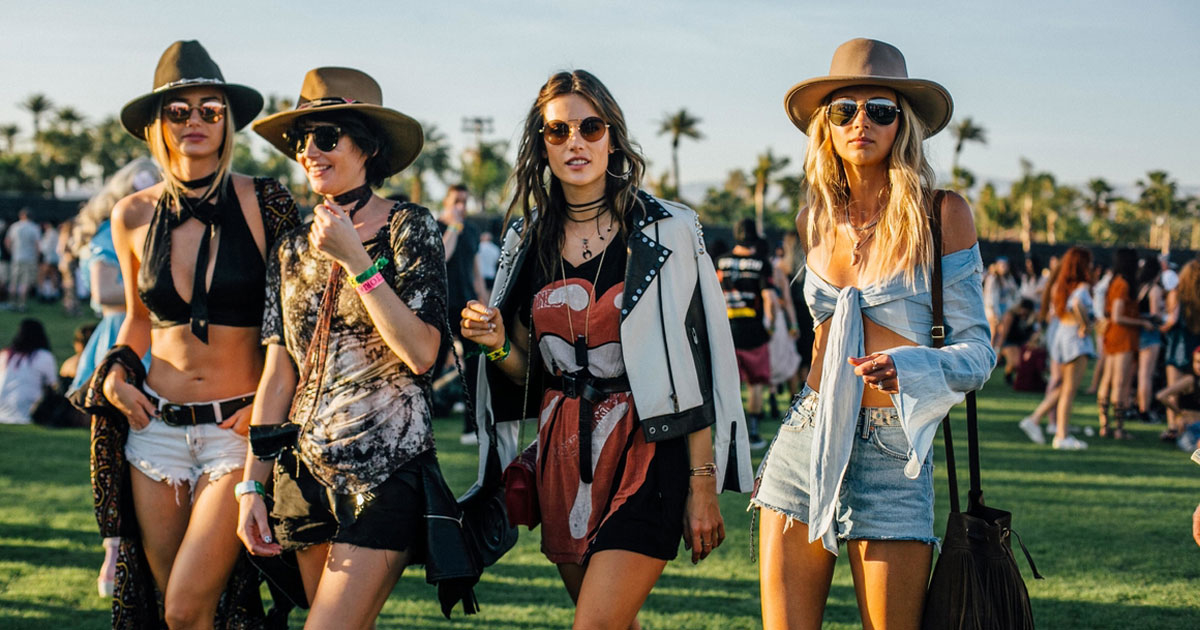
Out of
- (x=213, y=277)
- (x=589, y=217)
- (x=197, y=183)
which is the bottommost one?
(x=213, y=277)

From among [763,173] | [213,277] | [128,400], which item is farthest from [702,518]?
[763,173]

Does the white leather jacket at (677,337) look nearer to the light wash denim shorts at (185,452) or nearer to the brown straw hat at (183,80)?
the light wash denim shorts at (185,452)

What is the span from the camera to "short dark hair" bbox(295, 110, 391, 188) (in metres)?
3.26

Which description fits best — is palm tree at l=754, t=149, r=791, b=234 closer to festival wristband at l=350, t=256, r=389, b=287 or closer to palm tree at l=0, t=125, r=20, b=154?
palm tree at l=0, t=125, r=20, b=154

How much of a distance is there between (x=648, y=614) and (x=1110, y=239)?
94396 mm

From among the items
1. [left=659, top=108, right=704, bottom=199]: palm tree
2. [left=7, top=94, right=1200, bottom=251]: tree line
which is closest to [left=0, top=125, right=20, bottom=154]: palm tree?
[left=7, top=94, right=1200, bottom=251]: tree line

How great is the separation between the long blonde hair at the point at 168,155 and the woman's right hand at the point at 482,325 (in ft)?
3.93

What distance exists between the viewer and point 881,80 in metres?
2.95

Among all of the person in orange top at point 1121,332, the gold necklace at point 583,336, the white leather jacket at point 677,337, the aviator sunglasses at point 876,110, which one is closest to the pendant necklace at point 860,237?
the aviator sunglasses at point 876,110

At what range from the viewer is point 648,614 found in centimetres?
513

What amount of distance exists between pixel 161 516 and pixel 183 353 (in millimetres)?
560

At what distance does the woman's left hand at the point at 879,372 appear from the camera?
2615 millimetres

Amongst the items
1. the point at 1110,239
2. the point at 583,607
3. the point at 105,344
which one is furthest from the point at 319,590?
the point at 1110,239

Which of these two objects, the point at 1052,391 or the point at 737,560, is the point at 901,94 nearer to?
the point at 737,560
